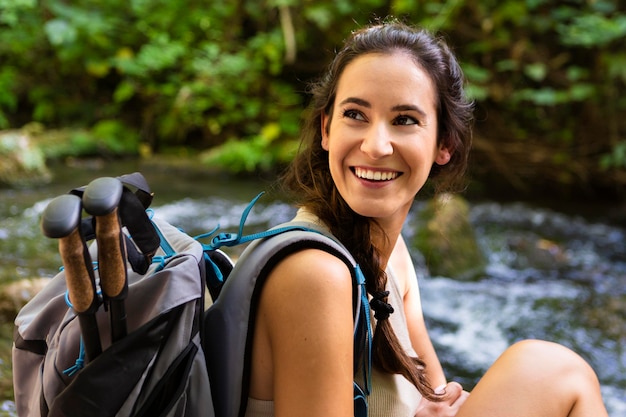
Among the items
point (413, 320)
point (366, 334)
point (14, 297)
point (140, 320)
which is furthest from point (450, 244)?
point (140, 320)

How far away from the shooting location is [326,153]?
1.72 m

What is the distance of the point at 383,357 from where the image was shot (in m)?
1.48

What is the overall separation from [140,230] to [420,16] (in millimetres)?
7805

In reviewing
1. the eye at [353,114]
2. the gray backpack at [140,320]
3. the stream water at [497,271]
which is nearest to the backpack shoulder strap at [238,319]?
the gray backpack at [140,320]

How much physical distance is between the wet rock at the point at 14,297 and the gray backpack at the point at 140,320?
177 cm

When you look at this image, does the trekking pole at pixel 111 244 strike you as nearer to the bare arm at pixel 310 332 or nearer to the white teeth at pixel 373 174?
the bare arm at pixel 310 332

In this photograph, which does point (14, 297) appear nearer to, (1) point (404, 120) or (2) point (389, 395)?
(2) point (389, 395)

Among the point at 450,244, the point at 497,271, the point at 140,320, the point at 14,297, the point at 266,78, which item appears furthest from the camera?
the point at 266,78

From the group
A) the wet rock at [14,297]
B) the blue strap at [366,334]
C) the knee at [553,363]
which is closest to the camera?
the blue strap at [366,334]

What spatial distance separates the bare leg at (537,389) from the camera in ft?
4.99

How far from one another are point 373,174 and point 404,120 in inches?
6.3

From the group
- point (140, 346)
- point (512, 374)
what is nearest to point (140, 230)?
point (140, 346)

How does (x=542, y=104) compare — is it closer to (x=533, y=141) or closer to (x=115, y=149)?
(x=533, y=141)

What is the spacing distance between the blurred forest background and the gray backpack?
5946 mm
